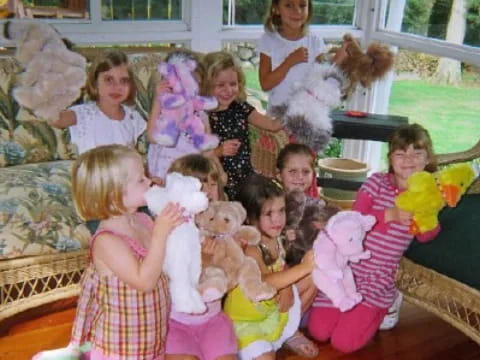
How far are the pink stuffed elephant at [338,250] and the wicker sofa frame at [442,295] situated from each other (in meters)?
0.32

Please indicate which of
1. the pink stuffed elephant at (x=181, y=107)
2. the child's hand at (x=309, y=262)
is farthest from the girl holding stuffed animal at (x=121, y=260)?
the pink stuffed elephant at (x=181, y=107)

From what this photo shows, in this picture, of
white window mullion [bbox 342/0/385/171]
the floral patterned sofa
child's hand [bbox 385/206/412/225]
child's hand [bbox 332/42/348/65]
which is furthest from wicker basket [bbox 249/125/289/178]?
white window mullion [bbox 342/0/385/171]

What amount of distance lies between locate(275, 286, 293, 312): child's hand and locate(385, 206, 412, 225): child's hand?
396 millimetres

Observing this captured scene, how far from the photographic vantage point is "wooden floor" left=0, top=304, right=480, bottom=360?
6.43ft

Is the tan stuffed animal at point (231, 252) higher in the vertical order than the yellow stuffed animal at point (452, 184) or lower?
lower

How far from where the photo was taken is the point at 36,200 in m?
1.98

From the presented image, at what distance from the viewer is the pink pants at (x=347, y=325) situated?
196 centimetres

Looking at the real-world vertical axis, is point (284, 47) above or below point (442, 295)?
above

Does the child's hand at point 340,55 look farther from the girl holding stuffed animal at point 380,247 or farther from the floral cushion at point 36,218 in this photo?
the floral cushion at point 36,218

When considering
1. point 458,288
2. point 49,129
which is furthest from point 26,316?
point 458,288

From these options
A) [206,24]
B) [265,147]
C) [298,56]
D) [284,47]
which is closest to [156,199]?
[265,147]

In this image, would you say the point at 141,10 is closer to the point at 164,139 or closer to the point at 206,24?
the point at 206,24

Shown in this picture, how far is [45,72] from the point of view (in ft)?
6.15

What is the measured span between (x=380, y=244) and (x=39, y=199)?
1175 mm
